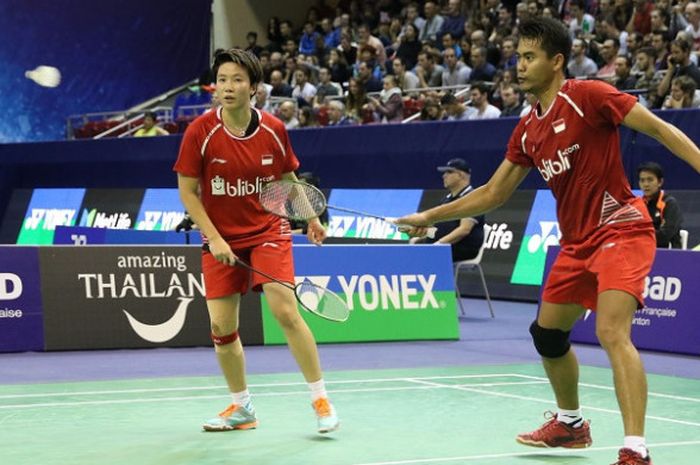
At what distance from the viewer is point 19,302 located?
1038cm

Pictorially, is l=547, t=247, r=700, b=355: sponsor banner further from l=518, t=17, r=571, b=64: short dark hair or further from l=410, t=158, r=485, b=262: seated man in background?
l=518, t=17, r=571, b=64: short dark hair

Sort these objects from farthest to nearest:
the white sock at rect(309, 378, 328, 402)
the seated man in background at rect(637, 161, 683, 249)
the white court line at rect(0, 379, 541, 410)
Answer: the seated man in background at rect(637, 161, 683, 249) < the white court line at rect(0, 379, 541, 410) < the white sock at rect(309, 378, 328, 402)

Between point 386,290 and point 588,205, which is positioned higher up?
point 588,205

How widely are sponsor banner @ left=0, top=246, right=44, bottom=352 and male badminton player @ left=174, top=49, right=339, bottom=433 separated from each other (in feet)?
13.6

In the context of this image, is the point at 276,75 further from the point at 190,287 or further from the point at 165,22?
the point at 190,287

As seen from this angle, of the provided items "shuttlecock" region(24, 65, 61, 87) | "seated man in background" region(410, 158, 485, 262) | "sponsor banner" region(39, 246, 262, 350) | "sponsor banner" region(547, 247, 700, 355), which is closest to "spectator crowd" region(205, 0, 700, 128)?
"seated man in background" region(410, 158, 485, 262)

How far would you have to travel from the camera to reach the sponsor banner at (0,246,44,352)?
10359 millimetres

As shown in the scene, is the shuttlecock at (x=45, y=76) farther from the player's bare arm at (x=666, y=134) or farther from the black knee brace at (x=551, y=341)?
the player's bare arm at (x=666, y=134)

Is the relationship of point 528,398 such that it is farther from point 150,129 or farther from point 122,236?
point 150,129

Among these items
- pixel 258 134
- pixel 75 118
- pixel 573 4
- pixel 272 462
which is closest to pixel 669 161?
pixel 573 4

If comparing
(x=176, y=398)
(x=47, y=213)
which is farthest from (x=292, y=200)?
(x=47, y=213)

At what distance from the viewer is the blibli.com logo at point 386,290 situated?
11180 millimetres

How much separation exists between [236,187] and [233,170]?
0.09m

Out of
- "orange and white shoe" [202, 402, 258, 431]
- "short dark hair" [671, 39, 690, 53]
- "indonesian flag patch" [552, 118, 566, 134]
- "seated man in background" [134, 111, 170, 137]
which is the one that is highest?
"seated man in background" [134, 111, 170, 137]
